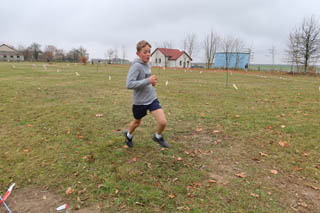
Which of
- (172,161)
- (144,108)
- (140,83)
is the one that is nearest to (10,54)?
(144,108)

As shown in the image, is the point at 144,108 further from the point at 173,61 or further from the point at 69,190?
the point at 173,61

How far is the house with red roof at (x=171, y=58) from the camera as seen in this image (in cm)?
6494

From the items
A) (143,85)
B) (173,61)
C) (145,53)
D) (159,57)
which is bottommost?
(143,85)

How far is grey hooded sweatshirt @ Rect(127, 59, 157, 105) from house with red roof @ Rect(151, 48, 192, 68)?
61.7 meters

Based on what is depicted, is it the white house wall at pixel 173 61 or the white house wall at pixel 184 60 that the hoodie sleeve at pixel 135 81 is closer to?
the white house wall at pixel 173 61

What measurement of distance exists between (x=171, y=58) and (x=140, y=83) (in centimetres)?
6355

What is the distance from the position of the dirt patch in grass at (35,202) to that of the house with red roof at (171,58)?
62.8 metres

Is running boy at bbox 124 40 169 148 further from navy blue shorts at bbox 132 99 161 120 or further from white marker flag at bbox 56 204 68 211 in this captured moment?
white marker flag at bbox 56 204 68 211

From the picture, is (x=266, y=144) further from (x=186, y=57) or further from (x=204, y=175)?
(x=186, y=57)

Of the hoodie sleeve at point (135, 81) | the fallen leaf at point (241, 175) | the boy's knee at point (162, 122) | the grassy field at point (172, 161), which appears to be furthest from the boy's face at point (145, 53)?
the fallen leaf at point (241, 175)

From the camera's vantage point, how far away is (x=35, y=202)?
101 inches

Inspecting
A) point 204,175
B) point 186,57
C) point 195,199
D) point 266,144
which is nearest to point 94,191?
point 195,199

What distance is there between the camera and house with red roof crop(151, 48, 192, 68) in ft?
213

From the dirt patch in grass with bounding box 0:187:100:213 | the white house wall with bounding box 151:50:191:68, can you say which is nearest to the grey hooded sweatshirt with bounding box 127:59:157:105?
the dirt patch in grass with bounding box 0:187:100:213
